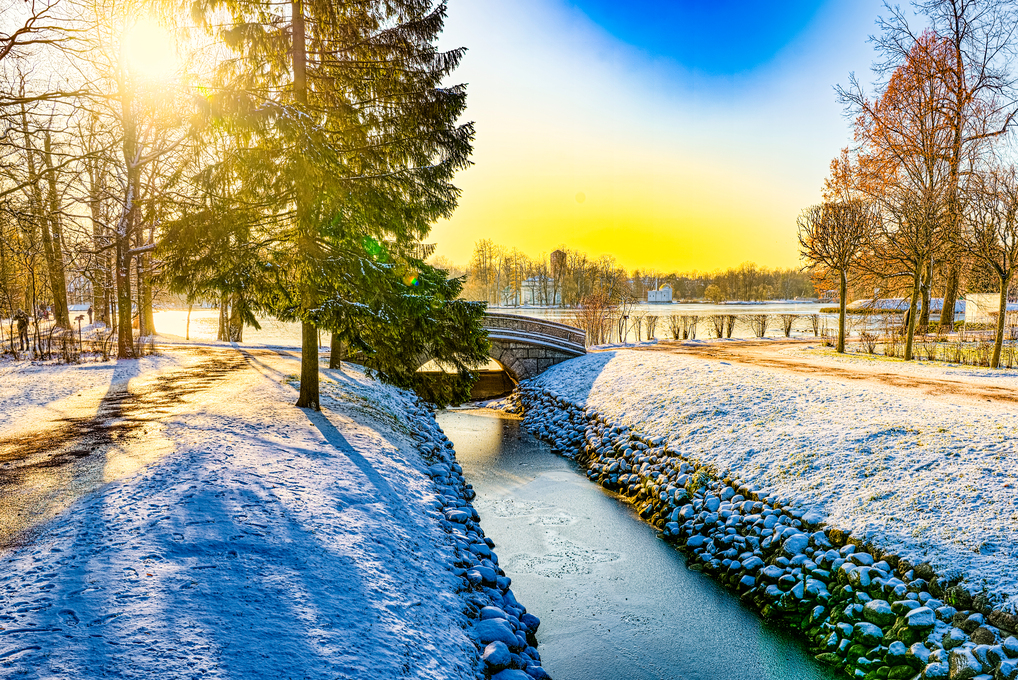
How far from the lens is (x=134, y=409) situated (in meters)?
8.53

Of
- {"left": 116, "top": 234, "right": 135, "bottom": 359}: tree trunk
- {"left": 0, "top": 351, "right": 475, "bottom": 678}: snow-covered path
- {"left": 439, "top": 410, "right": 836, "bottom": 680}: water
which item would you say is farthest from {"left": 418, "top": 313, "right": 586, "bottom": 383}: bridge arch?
{"left": 0, "top": 351, "right": 475, "bottom": 678}: snow-covered path

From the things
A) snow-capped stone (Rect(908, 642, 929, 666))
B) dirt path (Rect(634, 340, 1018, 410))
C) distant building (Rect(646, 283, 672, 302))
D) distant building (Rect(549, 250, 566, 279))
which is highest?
distant building (Rect(549, 250, 566, 279))

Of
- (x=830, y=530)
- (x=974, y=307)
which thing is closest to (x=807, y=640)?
(x=830, y=530)

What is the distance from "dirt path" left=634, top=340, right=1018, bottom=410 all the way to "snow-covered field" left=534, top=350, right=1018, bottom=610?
0.59 m

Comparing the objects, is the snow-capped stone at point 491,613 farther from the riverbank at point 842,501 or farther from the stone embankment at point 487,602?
the riverbank at point 842,501

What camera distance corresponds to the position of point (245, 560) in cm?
434

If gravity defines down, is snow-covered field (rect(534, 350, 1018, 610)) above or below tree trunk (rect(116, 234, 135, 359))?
below

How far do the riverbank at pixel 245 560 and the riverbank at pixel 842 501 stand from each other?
11.9 ft

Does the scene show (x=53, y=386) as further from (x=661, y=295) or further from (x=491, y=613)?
(x=661, y=295)

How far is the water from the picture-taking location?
5.57 m

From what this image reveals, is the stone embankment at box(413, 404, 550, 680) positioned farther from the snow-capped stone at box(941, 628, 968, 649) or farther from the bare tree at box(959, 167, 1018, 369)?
the bare tree at box(959, 167, 1018, 369)

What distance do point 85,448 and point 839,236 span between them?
23000 millimetres

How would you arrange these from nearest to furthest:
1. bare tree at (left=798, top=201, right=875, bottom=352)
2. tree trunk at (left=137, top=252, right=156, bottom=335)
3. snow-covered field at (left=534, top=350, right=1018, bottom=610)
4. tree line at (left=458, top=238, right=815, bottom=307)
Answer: snow-covered field at (left=534, top=350, right=1018, bottom=610)
tree trunk at (left=137, top=252, right=156, bottom=335)
bare tree at (left=798, top=201, right=875, bottom=352)
tree line at (left=458, top=238, right=815, bottom=307)

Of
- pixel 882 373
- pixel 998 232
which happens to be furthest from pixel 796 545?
pixel 998 232
